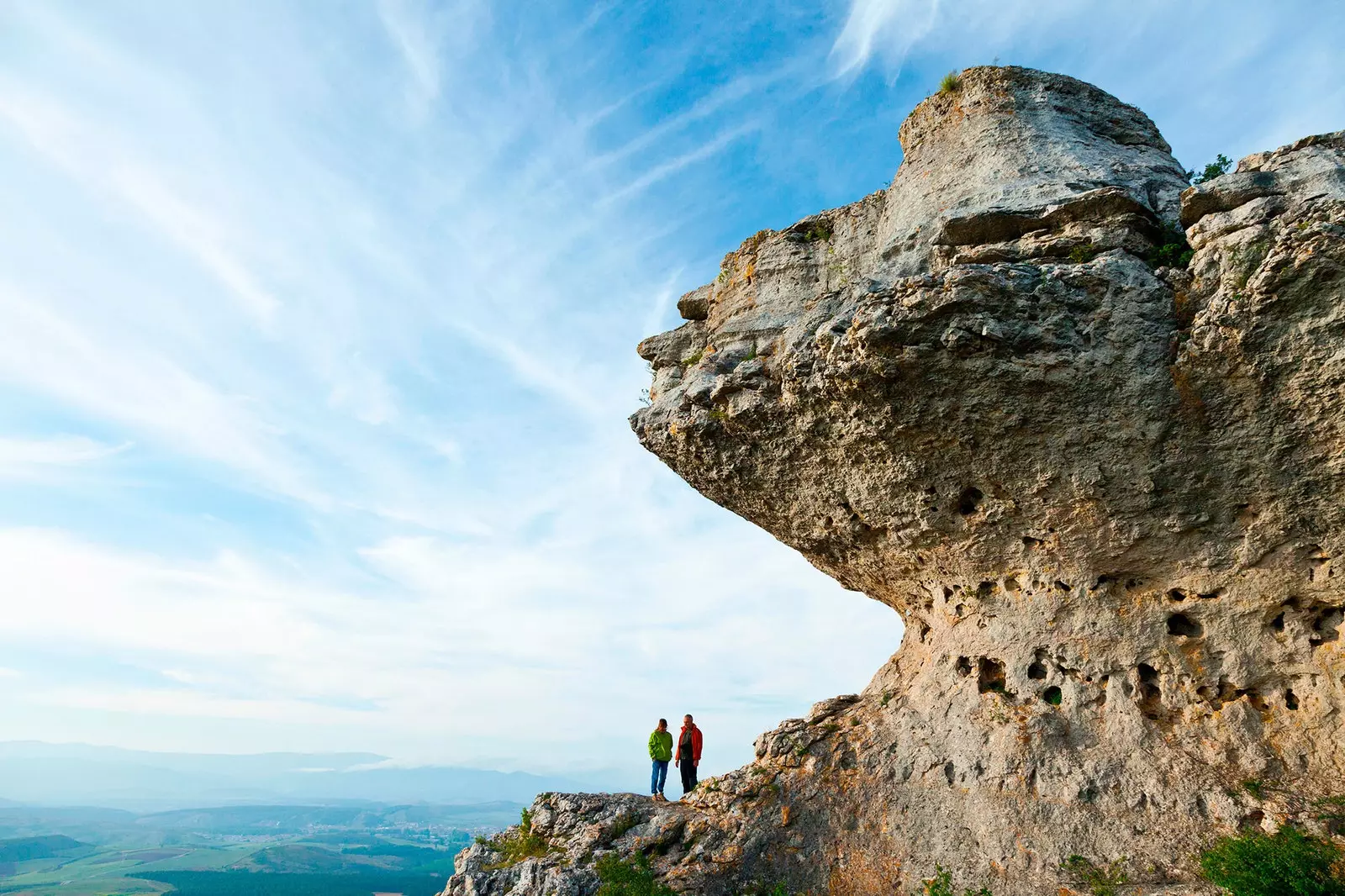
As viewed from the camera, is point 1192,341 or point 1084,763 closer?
point 1192,341

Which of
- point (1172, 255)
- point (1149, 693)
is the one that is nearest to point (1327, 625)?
point (1149, 693)

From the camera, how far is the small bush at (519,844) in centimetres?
1208

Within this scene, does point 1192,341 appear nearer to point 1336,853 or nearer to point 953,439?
point 953,439

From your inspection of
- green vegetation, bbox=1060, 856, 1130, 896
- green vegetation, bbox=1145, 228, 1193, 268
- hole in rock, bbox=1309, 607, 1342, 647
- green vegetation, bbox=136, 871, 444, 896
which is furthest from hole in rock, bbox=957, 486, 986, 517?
green vegetation, bbox=136, 871, 444, 896

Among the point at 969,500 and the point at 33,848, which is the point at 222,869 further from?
the point at 969,500

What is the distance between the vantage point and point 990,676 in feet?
37.6

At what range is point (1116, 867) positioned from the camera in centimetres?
910

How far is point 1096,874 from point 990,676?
2885 millimetres

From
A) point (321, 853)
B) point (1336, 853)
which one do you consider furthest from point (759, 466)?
point (321, 853)

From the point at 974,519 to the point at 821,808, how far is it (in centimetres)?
464

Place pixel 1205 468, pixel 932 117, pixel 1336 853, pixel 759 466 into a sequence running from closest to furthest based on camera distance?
1. pixel 1336 853
2. pixel 1205 468
3. pixel 759 466
4. pixel 932 117

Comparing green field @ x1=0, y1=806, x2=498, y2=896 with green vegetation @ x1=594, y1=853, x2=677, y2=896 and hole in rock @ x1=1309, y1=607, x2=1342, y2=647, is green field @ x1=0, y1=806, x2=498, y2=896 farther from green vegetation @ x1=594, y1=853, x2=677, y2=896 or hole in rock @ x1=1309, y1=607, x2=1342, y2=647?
hole in rock @ x1=1309, y1=607, x2=1342, y2=647

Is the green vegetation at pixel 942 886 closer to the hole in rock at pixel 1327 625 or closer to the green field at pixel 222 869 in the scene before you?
the hole in rock at pixel 1327 625

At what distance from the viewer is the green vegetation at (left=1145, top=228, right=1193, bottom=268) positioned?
32.8 ft
